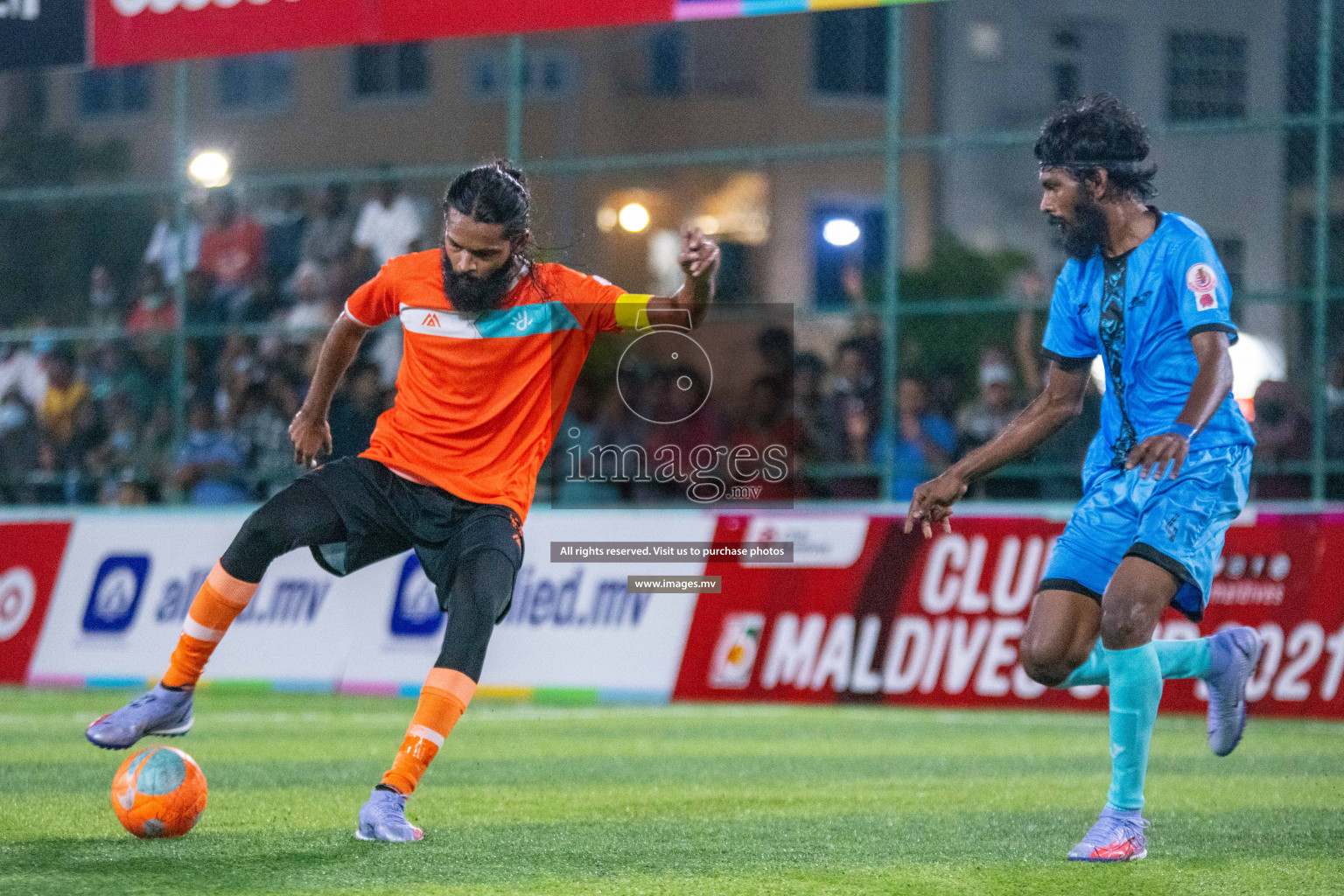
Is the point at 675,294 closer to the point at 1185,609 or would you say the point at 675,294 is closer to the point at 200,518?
the point at 1185,609

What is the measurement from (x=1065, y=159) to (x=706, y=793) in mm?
2999

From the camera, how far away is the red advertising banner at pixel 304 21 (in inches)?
438

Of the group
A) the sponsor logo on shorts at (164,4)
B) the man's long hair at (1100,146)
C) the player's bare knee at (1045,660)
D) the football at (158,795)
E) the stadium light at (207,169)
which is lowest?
the football at (158,795)

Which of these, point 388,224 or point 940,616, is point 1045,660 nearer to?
point 940,616

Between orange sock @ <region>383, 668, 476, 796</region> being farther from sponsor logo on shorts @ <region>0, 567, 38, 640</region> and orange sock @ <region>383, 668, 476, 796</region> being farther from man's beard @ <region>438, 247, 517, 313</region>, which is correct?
sponsor logo on shorts @ <region>0, 567, 38, 640</region>

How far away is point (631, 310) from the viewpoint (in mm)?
6352

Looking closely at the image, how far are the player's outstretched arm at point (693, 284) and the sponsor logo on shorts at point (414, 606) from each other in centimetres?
623

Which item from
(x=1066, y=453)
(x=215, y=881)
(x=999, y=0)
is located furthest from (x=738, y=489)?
(x=999, y=0)

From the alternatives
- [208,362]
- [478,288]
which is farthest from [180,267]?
[478,288]

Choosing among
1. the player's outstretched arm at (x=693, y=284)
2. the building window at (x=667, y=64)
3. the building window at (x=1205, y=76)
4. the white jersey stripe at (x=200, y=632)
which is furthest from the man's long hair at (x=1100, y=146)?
the building window at (x=667, y=64)

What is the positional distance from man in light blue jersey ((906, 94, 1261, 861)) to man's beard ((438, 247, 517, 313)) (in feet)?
4.87

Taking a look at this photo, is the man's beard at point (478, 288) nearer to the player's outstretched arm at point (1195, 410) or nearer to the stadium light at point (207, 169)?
the player's outstretched arm at point (1195, 410)

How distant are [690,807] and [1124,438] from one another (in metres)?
2.24

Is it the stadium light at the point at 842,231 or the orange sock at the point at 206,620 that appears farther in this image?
the stadium light at the point at 842,231
